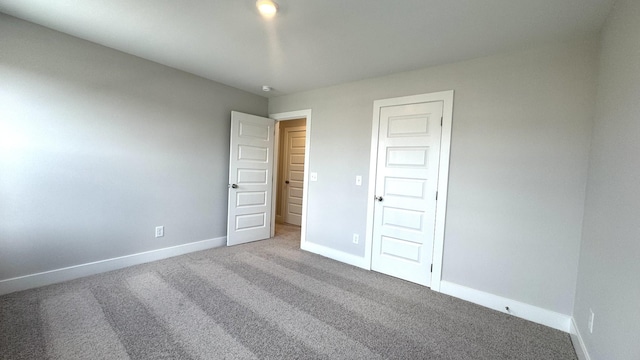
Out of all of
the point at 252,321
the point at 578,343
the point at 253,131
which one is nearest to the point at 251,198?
the point at 253,131

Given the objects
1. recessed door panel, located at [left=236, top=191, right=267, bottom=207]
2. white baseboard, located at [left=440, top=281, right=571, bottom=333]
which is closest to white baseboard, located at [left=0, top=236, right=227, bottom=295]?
recessed door panel, located at [left=236, top=191, right=267, bottom=207]

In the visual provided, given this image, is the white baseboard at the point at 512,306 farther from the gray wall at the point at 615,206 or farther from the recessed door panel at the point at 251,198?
the recessed door panel at the point at 251,198

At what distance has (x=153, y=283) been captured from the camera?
8.45 feet

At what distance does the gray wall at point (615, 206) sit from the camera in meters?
1.22

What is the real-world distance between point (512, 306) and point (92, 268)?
4.14m

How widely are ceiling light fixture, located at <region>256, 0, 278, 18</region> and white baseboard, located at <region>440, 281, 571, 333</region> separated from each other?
2.91 metres

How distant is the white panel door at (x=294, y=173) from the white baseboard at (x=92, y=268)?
215 centimetres

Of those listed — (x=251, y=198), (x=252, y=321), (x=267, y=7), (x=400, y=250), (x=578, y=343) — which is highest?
(x=267, y=7)

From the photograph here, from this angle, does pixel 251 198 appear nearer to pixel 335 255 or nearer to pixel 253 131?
pixel 253 131

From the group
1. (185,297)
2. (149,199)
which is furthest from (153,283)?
(149,199)

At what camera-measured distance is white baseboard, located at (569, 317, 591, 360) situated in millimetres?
1677

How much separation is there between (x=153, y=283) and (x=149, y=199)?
1.02 meters

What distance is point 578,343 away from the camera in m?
1.81

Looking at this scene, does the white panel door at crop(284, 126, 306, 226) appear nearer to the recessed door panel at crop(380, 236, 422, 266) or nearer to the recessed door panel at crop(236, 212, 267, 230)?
the recessed door panel at crop(236, 212, 267, 230)
